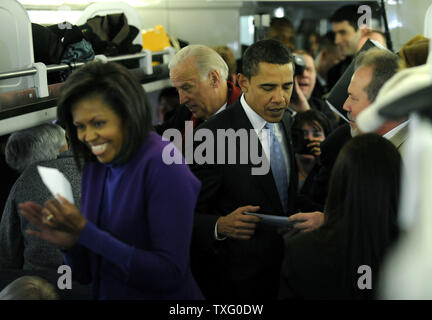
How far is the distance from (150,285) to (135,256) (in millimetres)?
83

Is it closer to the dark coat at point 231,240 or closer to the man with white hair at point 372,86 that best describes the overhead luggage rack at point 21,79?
the dark coat at point 231,240

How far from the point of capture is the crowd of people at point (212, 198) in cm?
121

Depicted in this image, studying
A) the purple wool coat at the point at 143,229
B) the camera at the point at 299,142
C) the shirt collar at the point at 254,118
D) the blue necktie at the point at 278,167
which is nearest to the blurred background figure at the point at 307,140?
the camera at the point at 299,142

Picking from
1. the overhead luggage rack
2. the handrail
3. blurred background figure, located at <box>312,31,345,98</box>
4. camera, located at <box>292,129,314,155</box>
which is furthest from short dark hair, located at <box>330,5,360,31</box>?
the overhead luggage rack

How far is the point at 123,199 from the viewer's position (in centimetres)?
124

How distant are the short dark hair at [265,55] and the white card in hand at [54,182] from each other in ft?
2.71

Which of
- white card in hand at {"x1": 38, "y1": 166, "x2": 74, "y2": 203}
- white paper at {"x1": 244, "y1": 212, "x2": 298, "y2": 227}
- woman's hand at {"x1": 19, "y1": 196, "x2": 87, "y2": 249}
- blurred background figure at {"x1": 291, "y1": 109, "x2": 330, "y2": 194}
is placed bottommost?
white paper at {"x1": 244, "y1": 212, "x2": 298, "y2": 227}

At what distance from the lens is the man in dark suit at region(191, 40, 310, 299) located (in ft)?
5.45

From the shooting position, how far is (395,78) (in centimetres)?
116

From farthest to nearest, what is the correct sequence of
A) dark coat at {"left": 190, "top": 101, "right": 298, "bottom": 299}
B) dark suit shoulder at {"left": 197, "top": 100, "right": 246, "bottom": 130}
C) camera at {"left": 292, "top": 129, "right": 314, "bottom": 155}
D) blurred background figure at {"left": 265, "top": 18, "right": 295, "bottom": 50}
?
blurred background figure at {"left": 265, "top": 18, "right": 295, "bottom": 50} < camera at {"left": 292, "top": 129, "right": 314, "bottom": 155} < dark suit shoulder at {"left": 197, "top": 100, "right": 246, "bottom": 130} < dark coat at {"left": 190, "top": 101, "right": 298, "bottom": 299}

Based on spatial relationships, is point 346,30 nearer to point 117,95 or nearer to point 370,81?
point 370,81

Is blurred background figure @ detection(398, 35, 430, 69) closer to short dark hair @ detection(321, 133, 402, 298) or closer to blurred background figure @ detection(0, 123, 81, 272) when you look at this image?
short dark hair @ detection(321, 133, 402, 298)

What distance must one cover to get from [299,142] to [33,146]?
3.45ft

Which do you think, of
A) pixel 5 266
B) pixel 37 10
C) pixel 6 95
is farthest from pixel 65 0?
pixel 5 266
